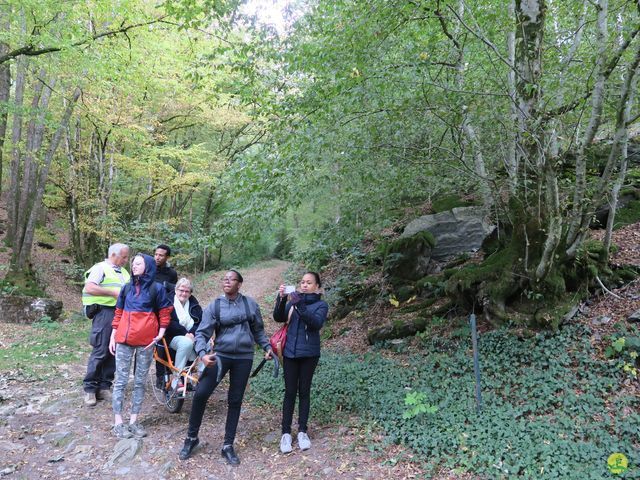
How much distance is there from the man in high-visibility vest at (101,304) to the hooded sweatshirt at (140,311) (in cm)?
59

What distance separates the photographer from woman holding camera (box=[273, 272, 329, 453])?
13.8 feet

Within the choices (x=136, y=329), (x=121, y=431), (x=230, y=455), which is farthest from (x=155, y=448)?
(x=136, y=329)

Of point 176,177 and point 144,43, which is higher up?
point 144,43

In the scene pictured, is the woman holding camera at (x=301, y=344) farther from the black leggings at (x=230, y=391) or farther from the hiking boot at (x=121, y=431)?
the hiking boot at (x=121, y=431)

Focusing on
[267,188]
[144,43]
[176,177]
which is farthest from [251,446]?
[176,177]

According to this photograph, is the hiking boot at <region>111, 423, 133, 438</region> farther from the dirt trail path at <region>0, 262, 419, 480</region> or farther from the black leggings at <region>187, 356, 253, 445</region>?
the black leggings at <region>187, 356, 253, 445</region>

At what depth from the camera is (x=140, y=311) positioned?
4363 mm

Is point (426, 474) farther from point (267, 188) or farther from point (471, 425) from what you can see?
point (267, 188)

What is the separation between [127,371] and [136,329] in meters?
0.51

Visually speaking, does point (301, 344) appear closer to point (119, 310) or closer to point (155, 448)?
point (155, 448)

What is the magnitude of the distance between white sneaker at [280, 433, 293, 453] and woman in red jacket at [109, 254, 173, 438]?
1505 millimetres

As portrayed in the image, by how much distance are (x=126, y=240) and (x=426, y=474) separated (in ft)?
39.2

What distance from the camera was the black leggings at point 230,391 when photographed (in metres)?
3.98

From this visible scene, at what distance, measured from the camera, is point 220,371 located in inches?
156
